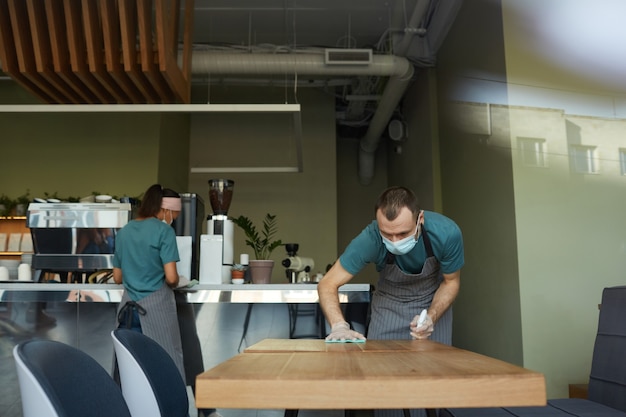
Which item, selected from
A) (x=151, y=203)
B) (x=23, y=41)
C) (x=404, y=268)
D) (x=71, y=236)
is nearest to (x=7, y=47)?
(x=23, y=41)

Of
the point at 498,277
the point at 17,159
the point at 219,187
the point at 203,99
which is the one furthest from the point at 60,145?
the point at 498,277

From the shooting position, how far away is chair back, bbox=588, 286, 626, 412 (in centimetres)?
188

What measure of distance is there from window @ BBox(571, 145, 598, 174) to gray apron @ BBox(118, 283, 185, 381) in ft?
8.26

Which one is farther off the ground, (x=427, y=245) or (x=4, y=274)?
(x=427, y=245)

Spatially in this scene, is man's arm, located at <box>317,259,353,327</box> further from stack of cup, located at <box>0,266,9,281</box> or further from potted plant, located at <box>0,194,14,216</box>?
potted plant, located at <box>0,194,14,216</box>

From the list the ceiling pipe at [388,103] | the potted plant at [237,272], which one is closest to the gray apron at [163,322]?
the potted plant at [237,272]

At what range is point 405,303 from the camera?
2.41m

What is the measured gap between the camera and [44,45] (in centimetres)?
427

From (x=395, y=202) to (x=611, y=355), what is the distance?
88cm

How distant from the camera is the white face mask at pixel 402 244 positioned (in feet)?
6.73

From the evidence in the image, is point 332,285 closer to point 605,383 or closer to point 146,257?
point 605,383

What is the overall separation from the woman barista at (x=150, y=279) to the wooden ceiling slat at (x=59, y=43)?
1.82m

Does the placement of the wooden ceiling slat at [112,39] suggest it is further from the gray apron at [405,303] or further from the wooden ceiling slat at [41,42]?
the gray apron at [405,303]

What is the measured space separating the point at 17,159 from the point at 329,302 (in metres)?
6.06
